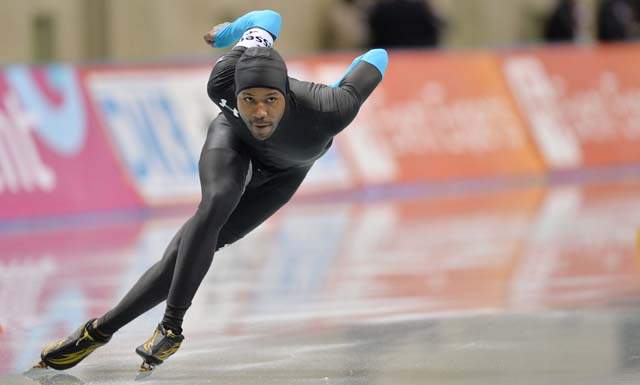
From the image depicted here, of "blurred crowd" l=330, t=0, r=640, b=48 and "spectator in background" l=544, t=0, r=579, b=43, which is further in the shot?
"spectator in background" l=544, t=0, r=579, b=43

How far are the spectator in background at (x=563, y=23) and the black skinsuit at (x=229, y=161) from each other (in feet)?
53.6

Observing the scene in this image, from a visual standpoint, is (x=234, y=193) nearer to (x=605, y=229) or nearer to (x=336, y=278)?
(x=336, y=278)

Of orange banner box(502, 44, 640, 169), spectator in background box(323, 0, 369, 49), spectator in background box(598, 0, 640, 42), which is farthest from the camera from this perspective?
spectator in background box(598, 0, 640, 42)

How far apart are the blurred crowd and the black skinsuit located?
41.2ft

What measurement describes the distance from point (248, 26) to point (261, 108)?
0.76 metres

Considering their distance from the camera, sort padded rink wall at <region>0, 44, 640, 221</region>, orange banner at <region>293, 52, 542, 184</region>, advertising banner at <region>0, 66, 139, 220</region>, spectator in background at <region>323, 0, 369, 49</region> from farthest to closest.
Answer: spectator in background at <region>323, 0, 369, 49</region> → orange banner at <region>293, 52, 542, 184</region> → padded rink wall at <region>0, 44, 640, 221</region> → advertising banner at <region>0, 66, 139, 220</region>

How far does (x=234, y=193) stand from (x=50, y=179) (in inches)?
307

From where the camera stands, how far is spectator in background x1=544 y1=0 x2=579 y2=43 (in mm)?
22334

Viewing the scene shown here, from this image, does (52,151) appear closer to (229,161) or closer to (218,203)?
(229,161)

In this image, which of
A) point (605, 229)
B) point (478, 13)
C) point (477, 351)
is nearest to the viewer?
point (477, 351)

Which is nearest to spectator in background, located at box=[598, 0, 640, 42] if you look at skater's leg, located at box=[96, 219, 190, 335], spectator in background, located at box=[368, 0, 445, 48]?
spectator in background, located at box=[368, 0, 445, 48]

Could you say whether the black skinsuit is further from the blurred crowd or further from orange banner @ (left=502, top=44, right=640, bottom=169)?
the blurred crowd

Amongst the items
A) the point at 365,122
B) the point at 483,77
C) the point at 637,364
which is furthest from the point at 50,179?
the point at 637,364

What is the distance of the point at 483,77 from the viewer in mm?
18375
